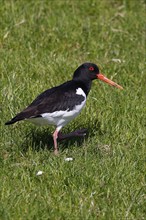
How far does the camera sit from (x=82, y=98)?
7.20m

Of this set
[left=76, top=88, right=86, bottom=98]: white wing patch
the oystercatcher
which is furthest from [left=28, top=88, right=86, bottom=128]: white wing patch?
[left=76, top=88, right=86, bottom=98]: white wing patch

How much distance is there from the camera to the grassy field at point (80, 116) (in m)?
5.96

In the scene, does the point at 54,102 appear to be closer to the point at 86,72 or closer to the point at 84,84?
the point at 84,84

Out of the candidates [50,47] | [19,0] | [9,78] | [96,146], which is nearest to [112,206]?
[96,146]

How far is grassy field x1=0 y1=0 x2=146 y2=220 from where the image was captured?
5.96 m

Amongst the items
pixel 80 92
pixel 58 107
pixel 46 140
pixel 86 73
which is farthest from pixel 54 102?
pixel 86 73

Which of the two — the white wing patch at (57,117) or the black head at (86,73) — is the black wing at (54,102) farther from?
the black head at (86,73)

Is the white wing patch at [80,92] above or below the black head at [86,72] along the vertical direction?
below

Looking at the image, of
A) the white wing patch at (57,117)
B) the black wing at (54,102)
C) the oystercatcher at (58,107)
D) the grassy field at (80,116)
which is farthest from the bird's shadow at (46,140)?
the black wing at (54,102)

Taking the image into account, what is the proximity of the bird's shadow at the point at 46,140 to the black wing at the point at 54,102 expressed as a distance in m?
0.42

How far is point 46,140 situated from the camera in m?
7.50

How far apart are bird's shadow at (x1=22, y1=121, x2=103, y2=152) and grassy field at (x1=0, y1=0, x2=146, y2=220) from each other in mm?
11

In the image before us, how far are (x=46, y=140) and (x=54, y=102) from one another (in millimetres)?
666

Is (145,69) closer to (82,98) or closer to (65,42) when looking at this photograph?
(65,42)
